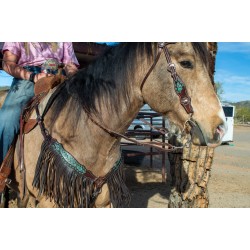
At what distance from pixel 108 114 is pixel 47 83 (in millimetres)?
625

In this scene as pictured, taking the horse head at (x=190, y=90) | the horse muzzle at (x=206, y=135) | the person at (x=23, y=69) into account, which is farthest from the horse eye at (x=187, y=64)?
the person at (x=23, y=69)

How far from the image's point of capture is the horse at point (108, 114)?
5.87ft

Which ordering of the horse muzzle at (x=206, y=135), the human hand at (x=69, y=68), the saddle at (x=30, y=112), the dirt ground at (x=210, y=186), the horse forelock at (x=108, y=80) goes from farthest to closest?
the dirt ground at (x=210, y=186)
the human hand at (x=69, y=68)
the saddle at (x=30, y=112)
the horse forelock at (x=108, y=80)
the horse muzzle at (x=206, y=135)

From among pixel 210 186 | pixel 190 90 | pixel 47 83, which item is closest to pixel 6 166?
pixel 47 83

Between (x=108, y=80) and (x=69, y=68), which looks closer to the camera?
(x=108, y=80)

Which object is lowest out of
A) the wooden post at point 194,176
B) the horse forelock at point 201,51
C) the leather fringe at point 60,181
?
the wooden post at point 194,176

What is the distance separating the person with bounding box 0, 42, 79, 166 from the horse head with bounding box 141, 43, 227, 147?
32.6 inches

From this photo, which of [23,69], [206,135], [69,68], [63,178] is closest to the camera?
[206,135]

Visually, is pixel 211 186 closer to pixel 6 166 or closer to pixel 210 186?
pixel 210 186

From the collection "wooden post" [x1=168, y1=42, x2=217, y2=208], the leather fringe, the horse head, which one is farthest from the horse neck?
"wooden post" [x1=168, y1=42, x2=217, y2=208]

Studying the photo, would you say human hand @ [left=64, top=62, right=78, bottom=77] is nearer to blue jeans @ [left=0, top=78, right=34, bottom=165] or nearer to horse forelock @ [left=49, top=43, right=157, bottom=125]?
blue jeans @ [left=0, top=78, right=34, bottom=165]

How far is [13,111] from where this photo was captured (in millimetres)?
2355

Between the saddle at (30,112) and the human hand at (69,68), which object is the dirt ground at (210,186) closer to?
the saddle at (30,112)
